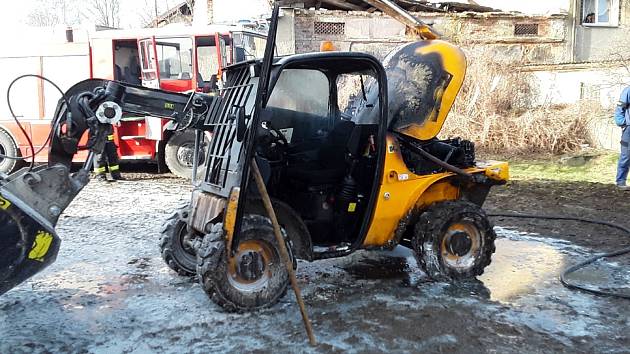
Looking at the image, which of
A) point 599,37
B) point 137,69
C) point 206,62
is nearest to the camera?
point 206,62

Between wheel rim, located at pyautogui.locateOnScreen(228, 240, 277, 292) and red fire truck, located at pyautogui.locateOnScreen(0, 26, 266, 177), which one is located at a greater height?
red fire truck, located at pyautogui.locateOnScreen(0, 26, 266, 177)

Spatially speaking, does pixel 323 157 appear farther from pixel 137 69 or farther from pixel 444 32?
pixel 444 32

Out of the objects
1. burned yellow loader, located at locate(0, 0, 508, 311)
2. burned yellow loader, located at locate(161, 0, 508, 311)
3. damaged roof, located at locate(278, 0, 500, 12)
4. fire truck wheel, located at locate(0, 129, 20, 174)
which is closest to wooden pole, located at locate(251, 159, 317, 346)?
burned yellow loader, located at locate(0, 0, 508, 311)

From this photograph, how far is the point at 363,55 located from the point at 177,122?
1.66 metres

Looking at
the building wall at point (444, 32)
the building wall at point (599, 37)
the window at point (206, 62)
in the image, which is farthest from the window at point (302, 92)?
the building wall at point (599, 37)

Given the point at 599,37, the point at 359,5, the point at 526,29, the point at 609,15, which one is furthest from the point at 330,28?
the point at 609,15

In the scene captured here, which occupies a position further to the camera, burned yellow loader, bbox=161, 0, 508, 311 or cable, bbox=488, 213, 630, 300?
cable, bbox=488, 213, 630, 300

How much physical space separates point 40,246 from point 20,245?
0.12 metres

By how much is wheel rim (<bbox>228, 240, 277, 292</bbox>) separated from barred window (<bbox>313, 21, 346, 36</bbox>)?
1536 cm

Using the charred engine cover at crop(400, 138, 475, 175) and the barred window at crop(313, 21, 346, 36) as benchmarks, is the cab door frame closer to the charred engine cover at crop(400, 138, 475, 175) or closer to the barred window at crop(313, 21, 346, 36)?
the charred engine cover at crop(400, 138, 475, 175)

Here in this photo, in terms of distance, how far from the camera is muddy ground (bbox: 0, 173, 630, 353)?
4156 mm

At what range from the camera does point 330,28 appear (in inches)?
760

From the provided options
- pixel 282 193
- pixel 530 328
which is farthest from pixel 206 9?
pixel 530 328

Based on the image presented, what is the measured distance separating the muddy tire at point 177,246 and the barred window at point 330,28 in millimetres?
14565
